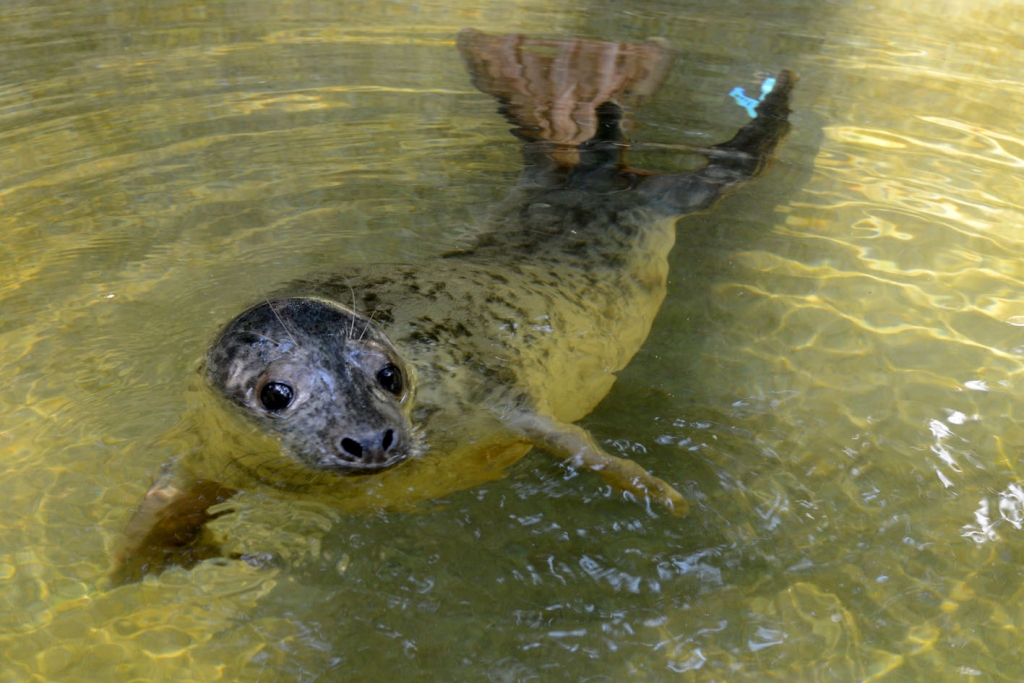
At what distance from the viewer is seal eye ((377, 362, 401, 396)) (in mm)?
2129

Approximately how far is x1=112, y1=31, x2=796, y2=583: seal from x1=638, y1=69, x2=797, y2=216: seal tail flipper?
6.9 inches

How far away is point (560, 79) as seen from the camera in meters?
4.98

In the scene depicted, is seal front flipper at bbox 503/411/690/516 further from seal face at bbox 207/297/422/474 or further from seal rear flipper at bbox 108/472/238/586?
seal rear flipper at bbox 108/472/238/586

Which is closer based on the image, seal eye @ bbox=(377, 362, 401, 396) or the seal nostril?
the seal nostril

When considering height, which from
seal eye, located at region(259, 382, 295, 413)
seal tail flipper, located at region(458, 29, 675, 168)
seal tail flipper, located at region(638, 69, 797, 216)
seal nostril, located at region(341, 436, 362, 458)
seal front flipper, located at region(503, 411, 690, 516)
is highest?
seal tail flipper, located at region(458, 29, 675, 168)

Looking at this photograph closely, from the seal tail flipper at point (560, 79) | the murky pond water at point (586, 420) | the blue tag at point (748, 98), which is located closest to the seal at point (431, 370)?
the murky pond water at point (586, 420)

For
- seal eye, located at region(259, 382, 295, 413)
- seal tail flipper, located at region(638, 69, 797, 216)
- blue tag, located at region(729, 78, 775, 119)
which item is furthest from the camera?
blue tag, located at region(729, 78, 775, 119)

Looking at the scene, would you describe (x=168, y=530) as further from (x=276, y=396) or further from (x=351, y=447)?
(x=351, y=447)

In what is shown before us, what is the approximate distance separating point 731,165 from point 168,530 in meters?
3.03

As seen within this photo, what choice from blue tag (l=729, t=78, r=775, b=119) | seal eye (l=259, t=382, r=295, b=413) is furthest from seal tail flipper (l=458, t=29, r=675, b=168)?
seal eye (l=259, t=382, r=295, b=413)

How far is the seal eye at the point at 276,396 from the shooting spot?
2066 mm

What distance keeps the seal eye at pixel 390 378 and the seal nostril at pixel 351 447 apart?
0.22 m

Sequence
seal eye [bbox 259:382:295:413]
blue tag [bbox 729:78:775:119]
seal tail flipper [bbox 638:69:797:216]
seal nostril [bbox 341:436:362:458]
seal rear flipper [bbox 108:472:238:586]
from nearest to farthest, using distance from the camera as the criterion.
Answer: seal nostril [bbox 341:436:362:458], seal eye [bbox 259:382:295:413], seal rear flipper [bbox 108:472:238:586], seal tail flipper [bbox 638:69:797:216], blue tag [bbox 729:78:775:119]

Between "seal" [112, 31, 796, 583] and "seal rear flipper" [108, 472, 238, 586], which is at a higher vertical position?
"seal" [112, 31, 796, 583]
